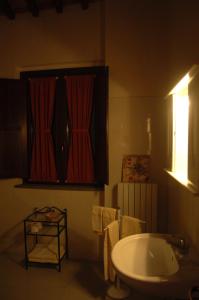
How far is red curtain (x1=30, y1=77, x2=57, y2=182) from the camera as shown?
Result: 2576 mm

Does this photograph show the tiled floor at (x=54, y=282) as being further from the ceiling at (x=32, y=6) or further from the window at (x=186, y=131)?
the ceiling at (x=32, y=6)

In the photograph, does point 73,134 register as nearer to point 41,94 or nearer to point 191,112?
point 41,94

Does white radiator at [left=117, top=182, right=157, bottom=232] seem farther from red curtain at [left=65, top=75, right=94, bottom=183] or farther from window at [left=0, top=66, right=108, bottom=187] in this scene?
red curtain at [left=65, top=75, right=94, bottom=183]

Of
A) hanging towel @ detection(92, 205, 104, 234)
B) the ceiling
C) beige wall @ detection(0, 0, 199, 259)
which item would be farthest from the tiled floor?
the ceiling

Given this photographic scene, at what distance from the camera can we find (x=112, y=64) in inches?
91.4

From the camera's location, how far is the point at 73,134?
2.54 meters

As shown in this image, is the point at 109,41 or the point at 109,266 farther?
the point at 109,41

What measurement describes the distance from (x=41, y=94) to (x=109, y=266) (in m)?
1.94

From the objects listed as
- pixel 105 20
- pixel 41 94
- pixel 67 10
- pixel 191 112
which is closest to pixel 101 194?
pixel 41 94

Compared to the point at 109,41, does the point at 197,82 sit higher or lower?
lower

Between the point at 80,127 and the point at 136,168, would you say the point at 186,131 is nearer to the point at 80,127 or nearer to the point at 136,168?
the point at 136,168

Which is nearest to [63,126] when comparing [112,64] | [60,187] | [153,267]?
[60,187]

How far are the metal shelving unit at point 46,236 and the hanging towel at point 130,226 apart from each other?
74 cm

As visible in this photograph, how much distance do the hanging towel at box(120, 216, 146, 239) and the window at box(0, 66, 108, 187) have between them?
2.01ft
